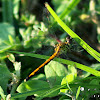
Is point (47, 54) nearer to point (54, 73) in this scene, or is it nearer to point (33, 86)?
point (54, 73)

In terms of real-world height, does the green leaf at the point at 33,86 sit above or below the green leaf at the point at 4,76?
below

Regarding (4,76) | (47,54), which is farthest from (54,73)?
(4,76)

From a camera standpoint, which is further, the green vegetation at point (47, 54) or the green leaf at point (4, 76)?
the green leaf at point (4, 76)

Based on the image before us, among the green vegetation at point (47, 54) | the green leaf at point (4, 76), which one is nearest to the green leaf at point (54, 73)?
the green vegetation at point (47, 54)

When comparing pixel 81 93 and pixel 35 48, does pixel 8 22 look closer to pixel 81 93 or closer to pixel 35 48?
pixel 35 48

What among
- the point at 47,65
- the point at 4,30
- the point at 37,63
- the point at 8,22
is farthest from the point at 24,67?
the point at 8,22

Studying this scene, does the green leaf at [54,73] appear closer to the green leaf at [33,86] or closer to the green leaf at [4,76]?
the green leaf at [33,86]

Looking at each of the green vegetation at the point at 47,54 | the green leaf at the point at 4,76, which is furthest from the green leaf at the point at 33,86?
the green leaf at the point at 4,76
